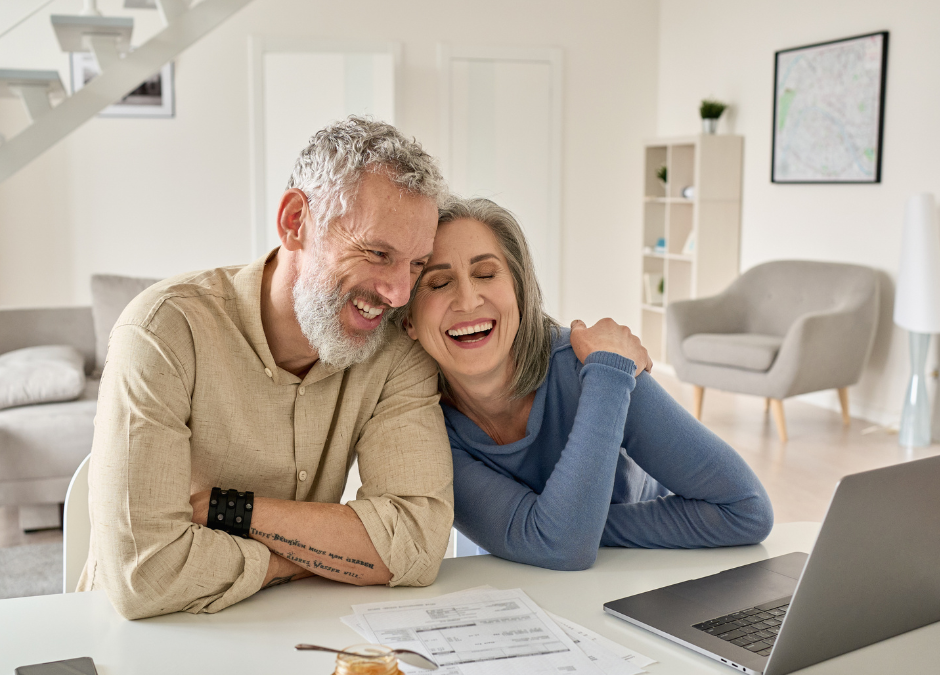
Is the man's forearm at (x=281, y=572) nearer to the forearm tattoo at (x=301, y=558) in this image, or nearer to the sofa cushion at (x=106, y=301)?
the forearm tattoo at (x=301, y=558)

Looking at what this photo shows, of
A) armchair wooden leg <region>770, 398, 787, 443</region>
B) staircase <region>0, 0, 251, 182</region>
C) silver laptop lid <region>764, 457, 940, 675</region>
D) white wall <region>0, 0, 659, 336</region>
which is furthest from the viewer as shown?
white wall <region>0, 0, 659, 336</region>

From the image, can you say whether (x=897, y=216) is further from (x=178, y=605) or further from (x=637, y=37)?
(x=178, y=605)

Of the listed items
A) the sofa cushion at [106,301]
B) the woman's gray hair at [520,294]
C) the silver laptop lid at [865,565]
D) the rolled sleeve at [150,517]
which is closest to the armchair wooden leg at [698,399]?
the sofa cushion at [106,301]

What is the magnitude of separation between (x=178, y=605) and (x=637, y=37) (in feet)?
23.7

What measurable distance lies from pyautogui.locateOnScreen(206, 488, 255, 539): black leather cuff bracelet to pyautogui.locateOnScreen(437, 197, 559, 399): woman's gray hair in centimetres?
47

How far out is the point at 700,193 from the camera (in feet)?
21.6

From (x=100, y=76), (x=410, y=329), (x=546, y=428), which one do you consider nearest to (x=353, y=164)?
(x=410, y=329)

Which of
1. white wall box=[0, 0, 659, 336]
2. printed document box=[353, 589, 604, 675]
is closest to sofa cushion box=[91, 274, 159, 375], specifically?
white wall box=[0, 0, 659, 336]

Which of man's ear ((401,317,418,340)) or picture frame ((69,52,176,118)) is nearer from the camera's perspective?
man's ear ((401,317,418,340))

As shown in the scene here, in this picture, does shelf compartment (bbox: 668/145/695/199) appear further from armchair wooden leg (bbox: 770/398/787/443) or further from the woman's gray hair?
the woman's gray hair

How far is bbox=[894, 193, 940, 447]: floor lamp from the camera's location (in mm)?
4742

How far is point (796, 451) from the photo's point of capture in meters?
4.77

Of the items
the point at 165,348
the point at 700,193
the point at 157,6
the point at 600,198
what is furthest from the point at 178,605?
the point at 600,198

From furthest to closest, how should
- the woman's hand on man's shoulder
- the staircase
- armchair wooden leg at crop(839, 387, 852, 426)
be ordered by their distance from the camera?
armchair wooden leg at crop(839, 387, 852, 426)
the staircase
the woman's hand on man's shoulder
